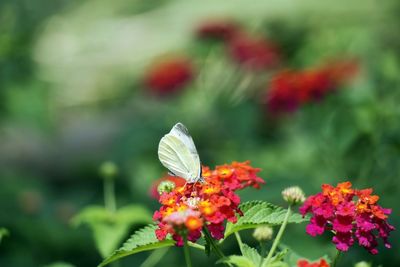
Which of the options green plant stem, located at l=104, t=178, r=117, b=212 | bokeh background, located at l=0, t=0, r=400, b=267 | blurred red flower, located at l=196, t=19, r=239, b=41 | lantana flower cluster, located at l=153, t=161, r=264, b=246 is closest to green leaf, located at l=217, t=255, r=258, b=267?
lantana flower cluster, located at l=153, t=161, r=264, b=246

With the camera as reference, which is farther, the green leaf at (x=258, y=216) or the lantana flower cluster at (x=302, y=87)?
the lantana flower cluster at (x=302, y=87)

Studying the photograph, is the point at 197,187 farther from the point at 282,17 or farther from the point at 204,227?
the point at 282,17

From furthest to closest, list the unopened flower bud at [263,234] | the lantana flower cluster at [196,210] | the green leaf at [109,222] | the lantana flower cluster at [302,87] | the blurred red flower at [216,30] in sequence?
1. the blurred red flower at [216,30]
2. the lantana flower cluster at [302,87]
3. the green leaf at [109,222]
4. the unopened flower bud at [263,234]
5. the lantana flower cluster at [196,210]

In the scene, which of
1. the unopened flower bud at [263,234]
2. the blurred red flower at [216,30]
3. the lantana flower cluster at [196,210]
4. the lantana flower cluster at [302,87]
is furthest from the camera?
the blurred red flower at [216,30]

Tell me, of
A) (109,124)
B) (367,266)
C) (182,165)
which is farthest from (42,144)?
(367,266)

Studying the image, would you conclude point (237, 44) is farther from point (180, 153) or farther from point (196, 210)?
point (196, 210)

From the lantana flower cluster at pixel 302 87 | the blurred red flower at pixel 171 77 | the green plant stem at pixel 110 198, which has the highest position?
the blurred red flower at pixel 171 77

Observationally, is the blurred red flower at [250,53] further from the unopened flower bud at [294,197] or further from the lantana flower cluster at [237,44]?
the unopened flower bud at [294,197]

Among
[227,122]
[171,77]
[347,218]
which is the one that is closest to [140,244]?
[347,218]

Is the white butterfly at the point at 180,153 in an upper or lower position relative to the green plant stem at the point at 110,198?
lower

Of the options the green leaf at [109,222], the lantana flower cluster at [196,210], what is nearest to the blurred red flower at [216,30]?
the green leaf at [109,222]
